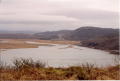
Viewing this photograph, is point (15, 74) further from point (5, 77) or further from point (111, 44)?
point (111, 44)

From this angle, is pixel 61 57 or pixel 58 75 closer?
pixel 58 75

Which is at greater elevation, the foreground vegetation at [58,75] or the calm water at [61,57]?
the foreground vegetation at [58,75]

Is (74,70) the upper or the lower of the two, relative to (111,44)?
upper

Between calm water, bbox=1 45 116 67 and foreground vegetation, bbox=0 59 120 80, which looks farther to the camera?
calm water, bbox=1 45 116 67

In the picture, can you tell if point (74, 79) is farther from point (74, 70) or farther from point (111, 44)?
point (111, 44)

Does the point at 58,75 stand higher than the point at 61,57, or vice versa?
the point at 58,75

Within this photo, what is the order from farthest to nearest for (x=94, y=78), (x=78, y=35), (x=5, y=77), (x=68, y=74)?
(x=78, y=35)
(x=68, y=74)
(x=94, y=78)
(x=5, y=77)

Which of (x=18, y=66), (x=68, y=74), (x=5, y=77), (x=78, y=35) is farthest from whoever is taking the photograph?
(x=78, y=35)

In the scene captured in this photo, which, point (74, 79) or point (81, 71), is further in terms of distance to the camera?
point (81, 71)

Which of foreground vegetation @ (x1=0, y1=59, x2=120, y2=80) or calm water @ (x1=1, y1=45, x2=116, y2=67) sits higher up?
foreground vegetation @ (x1=0, y1=59, x2=120, y2=80)

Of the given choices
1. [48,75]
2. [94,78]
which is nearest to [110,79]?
[94,78]

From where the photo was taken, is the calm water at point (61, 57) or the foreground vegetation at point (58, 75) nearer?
the foreground vegetation at point (58, 75)
